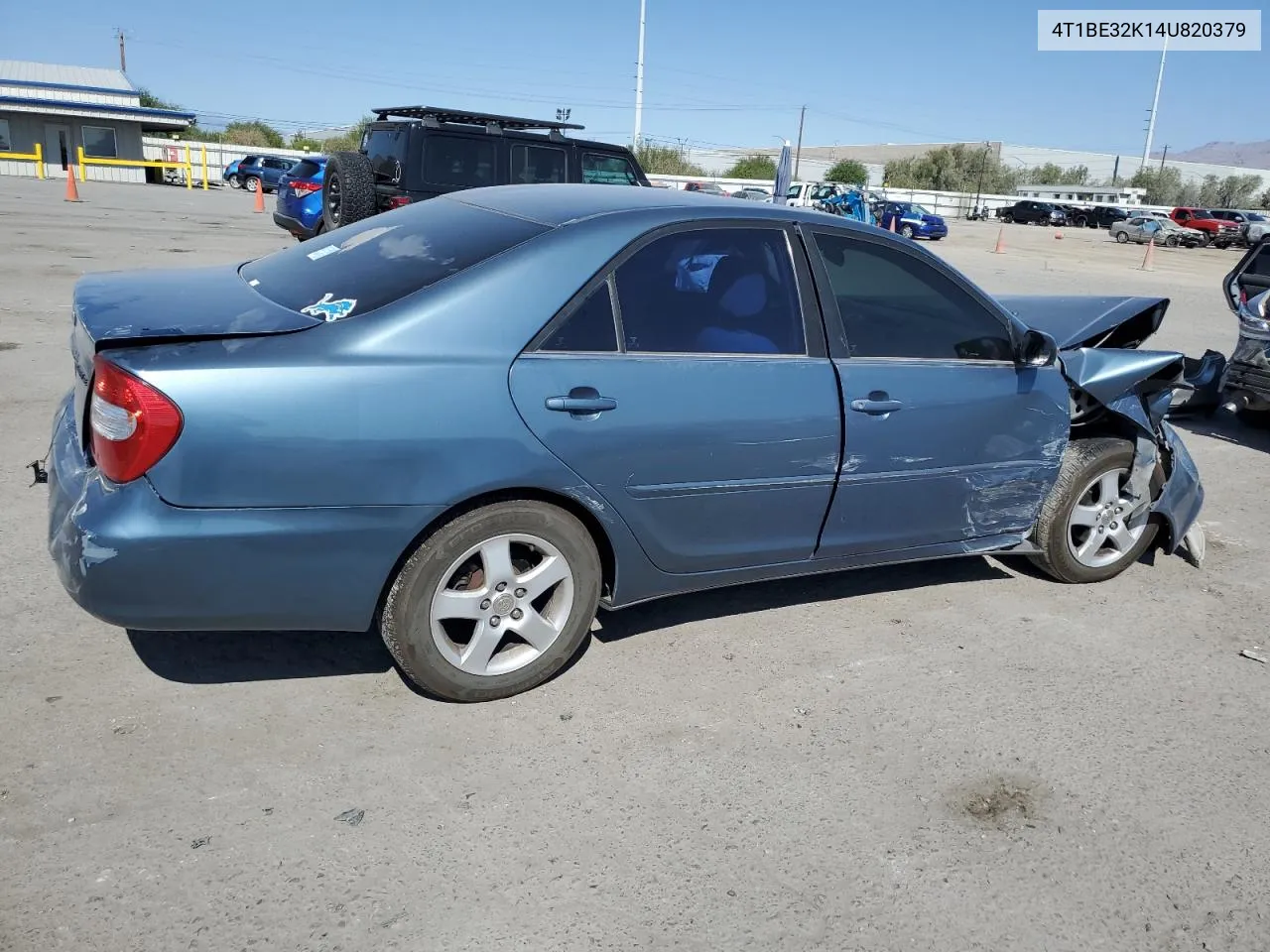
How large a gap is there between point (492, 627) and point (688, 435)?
910 mm

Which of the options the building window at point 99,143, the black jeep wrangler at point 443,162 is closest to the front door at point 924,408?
the black jeep wrangler at point 443,162

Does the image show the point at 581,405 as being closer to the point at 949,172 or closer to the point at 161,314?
the point at 161,314

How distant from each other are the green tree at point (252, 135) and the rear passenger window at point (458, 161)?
2351 inches

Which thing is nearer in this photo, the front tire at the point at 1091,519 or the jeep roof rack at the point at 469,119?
the front tire at the point at 1091,519

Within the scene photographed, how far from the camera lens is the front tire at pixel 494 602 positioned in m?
3.09

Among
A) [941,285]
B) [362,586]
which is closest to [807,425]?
[941,285]

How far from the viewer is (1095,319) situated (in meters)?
4.86

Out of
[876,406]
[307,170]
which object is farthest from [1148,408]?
[307,170]

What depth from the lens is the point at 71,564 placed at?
9.12 feet

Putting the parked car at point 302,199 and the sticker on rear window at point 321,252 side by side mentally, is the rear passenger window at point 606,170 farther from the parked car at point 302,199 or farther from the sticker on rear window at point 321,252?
the sticker on rear window at point 321,252

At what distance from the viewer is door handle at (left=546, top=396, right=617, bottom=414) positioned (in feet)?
10.3

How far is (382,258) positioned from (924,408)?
209 centimetres

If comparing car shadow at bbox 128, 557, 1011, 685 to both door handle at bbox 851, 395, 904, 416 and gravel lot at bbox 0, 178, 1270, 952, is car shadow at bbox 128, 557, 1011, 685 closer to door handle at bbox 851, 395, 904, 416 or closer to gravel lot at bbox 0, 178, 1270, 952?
gravel lot at bbox 0, 178, 1270, 952

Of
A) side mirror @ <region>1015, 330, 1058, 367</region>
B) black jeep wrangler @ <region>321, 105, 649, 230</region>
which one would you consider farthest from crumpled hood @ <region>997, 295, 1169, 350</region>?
black jeep wrangler @ <region>321, 105, 649, 230</region>
